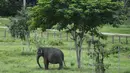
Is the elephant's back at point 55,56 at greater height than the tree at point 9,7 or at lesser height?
greater

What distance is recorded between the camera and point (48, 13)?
77.2 ft

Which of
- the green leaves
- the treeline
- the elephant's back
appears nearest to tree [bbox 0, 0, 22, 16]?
the treeline

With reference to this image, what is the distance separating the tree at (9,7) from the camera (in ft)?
262

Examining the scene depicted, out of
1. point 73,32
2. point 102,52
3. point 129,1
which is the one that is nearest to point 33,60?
point 73,32

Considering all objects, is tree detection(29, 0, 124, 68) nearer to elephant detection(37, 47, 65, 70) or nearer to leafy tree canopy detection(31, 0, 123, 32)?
leafy tree canopy detection(31, 0, 123, 32)

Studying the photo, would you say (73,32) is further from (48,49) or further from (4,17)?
(4,17)

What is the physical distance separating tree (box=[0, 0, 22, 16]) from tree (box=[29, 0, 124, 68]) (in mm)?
55803

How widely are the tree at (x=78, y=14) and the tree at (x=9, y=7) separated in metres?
55.8

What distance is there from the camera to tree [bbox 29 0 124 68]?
2300 centimetres

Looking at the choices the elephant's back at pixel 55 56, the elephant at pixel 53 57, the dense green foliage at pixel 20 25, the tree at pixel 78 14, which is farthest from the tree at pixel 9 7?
the elephant's back at pixel 55 56

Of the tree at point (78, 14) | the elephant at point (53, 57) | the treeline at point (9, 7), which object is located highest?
the tree at point (78, 14)

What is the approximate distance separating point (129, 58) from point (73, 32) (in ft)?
24.8

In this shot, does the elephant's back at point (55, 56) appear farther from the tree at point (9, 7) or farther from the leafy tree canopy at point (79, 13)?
the tree at point (9, 7)

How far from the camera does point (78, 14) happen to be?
23.2 meters
